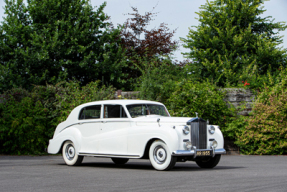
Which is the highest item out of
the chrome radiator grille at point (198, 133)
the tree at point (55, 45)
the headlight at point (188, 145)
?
the tree at point (55, 45)

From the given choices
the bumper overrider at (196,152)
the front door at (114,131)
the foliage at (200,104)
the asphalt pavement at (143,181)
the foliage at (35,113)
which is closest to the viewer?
the asphalt pavement at (143,181)

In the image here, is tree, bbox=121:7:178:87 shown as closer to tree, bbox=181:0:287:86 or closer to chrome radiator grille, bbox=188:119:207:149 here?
tree, bbox=181:0:287:86

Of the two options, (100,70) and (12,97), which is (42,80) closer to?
(100,70)

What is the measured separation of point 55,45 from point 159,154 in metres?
13.5

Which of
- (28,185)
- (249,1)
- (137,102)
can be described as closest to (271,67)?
(249,1)

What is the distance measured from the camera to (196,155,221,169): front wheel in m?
10.2

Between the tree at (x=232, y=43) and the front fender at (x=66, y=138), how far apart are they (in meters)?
12.4

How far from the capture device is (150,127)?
9648 millimetres

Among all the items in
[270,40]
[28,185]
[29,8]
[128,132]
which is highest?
[29,8]

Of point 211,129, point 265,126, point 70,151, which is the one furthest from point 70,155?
point 265,126

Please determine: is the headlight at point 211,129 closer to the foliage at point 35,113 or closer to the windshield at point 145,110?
the windshield at point 145,110

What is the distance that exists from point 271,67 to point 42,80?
13.1 meters

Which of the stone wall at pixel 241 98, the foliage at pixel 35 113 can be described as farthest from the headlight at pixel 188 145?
the foliage at pixel 35 113

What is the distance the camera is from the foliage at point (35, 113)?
1522 cm
